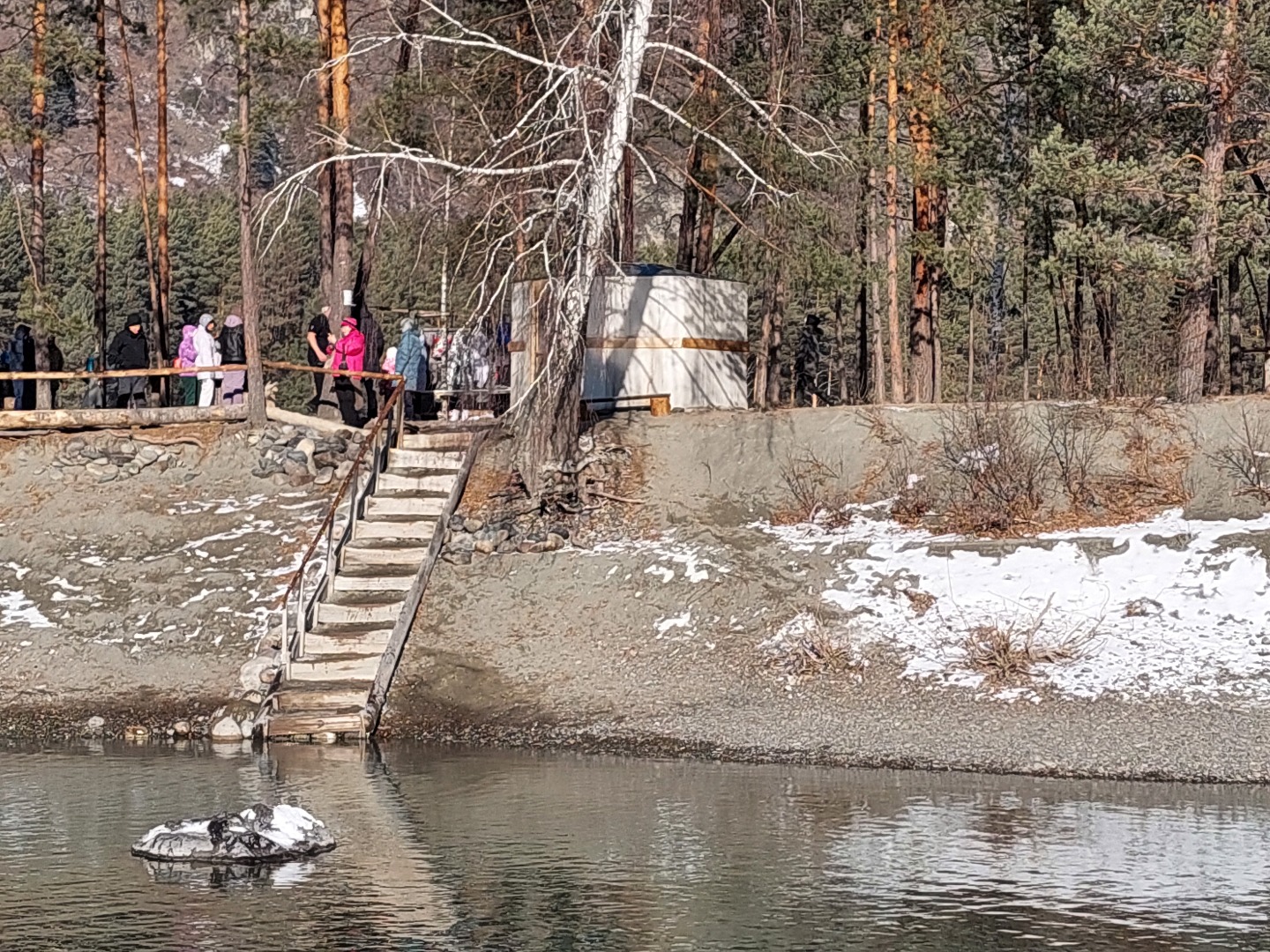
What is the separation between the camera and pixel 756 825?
1363 cm

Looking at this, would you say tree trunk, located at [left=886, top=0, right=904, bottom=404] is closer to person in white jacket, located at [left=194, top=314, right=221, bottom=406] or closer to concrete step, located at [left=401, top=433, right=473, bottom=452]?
concrete step, located at [left=401, top=433, right=473, bottom=452]

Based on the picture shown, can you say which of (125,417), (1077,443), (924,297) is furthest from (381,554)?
(924,297)

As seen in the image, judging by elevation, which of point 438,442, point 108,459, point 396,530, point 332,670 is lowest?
point 332,670

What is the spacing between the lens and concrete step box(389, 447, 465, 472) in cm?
2383

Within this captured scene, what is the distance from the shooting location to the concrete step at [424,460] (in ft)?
78.2

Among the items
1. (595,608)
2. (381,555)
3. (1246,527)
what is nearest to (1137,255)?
(1246,527)

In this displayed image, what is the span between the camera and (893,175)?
32969 mm

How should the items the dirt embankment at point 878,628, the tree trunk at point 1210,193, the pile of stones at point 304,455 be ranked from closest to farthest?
the dirt embankment at point 878,628 → the tree trunk at point 1210,193 → the pile of stones at point 304,455

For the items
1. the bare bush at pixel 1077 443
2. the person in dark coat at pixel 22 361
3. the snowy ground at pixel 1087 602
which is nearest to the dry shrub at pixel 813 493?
the snowy ground at pixel 1087 602

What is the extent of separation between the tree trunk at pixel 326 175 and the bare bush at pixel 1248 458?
1269 centimetres

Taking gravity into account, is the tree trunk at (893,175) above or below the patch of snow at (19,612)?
above

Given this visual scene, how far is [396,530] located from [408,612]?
241cm

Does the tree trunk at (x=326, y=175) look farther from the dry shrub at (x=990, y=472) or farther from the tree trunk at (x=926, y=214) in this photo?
the dry shrub at (x=990, y=472)

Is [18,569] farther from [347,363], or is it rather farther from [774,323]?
[774,323]
